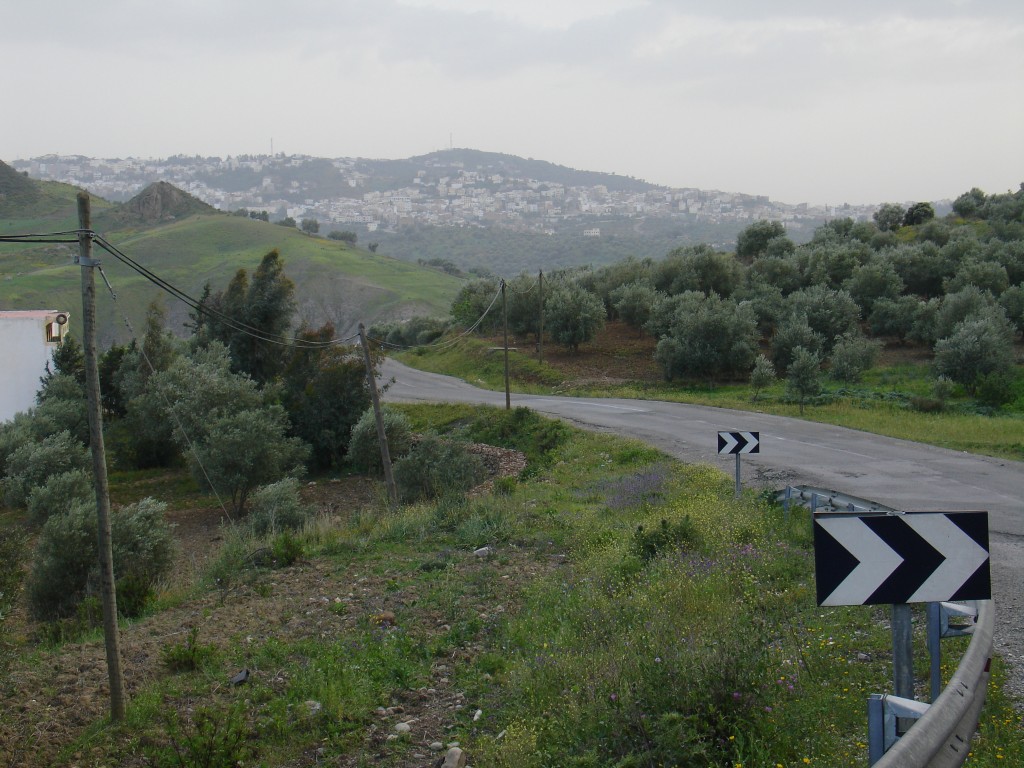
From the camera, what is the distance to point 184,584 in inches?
577

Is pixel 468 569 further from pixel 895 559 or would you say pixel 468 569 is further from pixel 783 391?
pixel 783 391

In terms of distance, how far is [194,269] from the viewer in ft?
356

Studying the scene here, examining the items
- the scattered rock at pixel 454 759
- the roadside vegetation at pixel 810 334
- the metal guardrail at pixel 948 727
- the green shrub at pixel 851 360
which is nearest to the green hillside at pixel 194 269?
the roadside vegetation at pixel 810 334

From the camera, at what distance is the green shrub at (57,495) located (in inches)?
920

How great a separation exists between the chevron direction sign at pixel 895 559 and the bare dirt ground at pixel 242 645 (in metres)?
4.13

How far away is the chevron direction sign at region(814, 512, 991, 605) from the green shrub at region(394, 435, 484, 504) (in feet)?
61.8

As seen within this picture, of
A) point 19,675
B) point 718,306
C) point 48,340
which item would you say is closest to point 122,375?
point 48,340

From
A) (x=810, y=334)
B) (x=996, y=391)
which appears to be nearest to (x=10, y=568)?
(x=996, y=391)

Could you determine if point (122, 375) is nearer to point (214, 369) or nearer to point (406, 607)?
point (214, 369)

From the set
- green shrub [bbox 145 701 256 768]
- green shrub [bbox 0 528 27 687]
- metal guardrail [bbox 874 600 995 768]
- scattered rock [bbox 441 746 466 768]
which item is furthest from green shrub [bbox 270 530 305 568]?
metal guardrail [bbox 874 600 995 768]

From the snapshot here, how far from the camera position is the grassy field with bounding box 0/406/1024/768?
5.04m

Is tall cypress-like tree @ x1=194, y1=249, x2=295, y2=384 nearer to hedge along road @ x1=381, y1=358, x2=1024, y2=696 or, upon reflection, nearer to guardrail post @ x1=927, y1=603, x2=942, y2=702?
hedge along road @ x1=381, y1=358, x2=1024, y2=696

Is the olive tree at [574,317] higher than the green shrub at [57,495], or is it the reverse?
the olive tree at [574,317]

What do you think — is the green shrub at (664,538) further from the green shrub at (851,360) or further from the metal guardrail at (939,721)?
the green shrub at (851,360)
